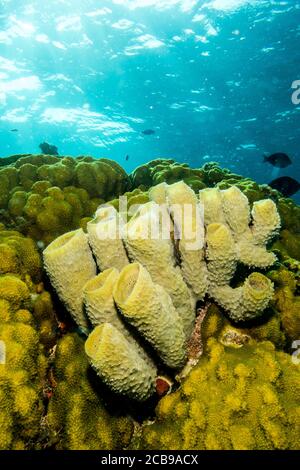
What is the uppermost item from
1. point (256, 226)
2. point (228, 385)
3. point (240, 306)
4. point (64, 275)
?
point (256, 226)

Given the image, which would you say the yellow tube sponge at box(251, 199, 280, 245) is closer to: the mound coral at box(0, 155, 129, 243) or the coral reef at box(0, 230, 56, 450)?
the coral reef at box(0, 230, 56, 450)

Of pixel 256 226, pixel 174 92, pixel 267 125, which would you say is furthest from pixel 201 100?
pixel 256 226

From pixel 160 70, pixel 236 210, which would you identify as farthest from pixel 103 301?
pixel 160 70

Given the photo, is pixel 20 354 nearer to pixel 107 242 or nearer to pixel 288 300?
pixel 107 242

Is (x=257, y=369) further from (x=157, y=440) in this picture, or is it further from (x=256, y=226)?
(x=256, y=226)

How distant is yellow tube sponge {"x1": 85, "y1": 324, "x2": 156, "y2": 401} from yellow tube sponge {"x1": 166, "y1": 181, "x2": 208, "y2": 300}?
2.24ft

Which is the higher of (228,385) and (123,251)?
(123,251)

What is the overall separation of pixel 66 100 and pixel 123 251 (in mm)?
32456

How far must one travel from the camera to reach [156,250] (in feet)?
6.32

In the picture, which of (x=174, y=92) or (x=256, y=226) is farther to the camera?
(x=174, y=92)

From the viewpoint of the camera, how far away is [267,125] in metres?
30.5

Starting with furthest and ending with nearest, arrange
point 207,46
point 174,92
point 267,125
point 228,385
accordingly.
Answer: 1. point 267,125
2. point 174,92
3. point 207,46
4. point 228,385

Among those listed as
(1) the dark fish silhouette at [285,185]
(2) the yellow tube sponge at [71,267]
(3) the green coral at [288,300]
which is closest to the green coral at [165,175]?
(1) the dark fish silhouette at [285,185]

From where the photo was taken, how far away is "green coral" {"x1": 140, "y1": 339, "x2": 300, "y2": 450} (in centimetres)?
181
